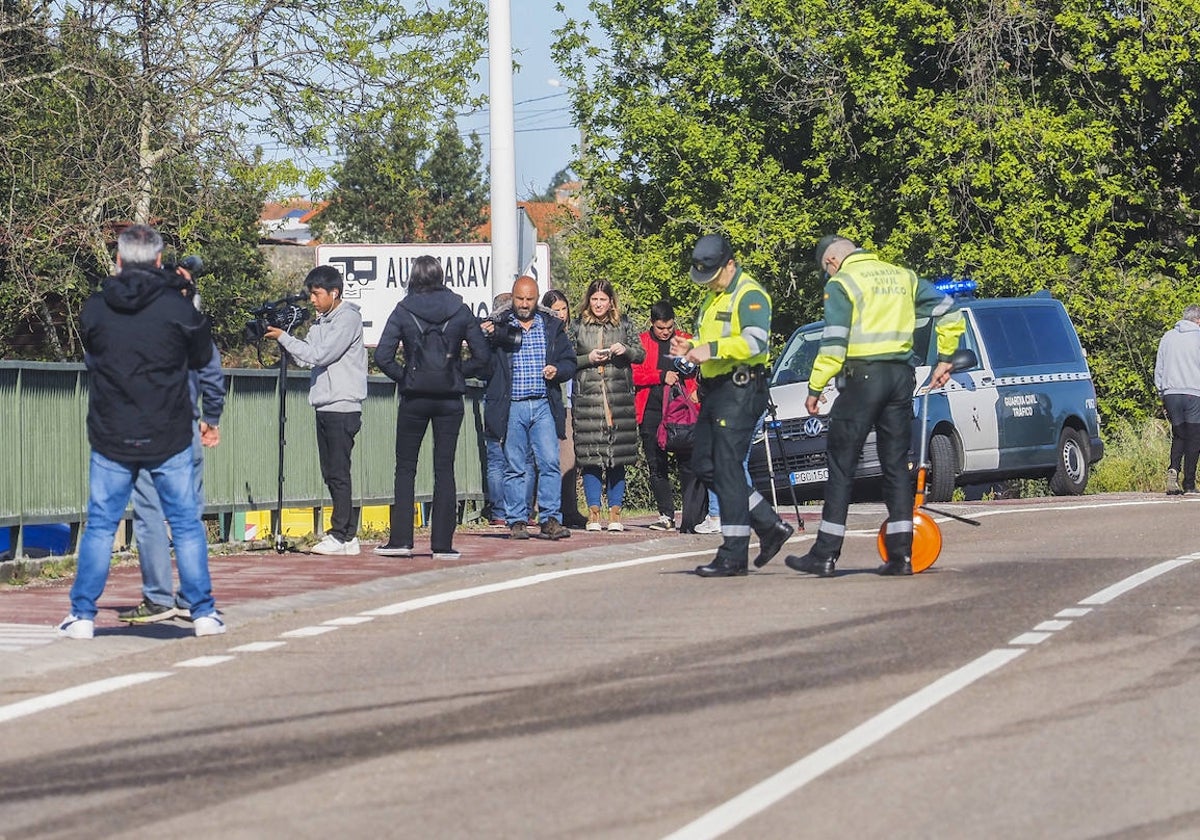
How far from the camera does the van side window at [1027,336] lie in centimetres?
2197

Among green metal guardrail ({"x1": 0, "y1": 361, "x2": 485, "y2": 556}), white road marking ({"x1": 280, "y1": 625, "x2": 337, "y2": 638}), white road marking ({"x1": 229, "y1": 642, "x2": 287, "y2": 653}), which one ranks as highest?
green metal guardrail ({"x1": 0, "y1": 361, "x2": 485, "y2": 556})

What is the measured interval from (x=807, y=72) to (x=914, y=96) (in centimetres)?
279

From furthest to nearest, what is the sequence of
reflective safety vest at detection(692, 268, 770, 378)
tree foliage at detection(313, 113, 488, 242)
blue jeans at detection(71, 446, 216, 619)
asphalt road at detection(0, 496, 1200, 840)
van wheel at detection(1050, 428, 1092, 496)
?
tree foliage at detection(313, 113, 488, 242), van wheel at detection(1050, 428, 1092, 496), reflective safety vest at detection(692, 268, 770, 378), blue jeans at detection(71, 446, 216, 619), asphalt road at detection(0, 496, 1200, 840)

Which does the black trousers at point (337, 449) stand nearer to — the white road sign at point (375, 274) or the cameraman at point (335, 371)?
the cameraman at point (335, 371)

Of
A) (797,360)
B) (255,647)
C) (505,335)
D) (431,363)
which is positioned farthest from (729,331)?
(797,360)

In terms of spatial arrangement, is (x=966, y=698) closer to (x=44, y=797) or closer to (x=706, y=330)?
(x=44, y=797)

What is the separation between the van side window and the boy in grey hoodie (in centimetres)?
106

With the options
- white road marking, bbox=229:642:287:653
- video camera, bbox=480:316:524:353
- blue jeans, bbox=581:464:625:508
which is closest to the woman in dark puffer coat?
blue jeans, bbox=581:464:625:508

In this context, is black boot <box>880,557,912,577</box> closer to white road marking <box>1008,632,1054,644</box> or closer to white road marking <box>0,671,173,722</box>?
white road marking <box>1008,632,1054,644</box>

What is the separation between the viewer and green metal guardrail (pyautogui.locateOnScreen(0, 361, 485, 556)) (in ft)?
44.2

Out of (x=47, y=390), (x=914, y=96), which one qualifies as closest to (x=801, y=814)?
(x=47, y=390)

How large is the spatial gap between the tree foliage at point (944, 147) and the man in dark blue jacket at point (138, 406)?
2584cm

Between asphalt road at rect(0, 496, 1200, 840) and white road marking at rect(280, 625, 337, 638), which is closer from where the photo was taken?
asphalt road at rect(0, 496, 1200, 840)

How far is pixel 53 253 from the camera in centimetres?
2534
